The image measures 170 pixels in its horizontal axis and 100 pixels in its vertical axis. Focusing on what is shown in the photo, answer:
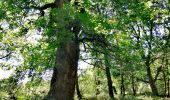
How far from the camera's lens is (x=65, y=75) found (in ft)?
54.2

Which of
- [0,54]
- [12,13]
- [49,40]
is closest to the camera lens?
[49,40]

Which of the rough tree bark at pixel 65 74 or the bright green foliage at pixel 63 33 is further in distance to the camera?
the rough tree bark at pixel 65 74

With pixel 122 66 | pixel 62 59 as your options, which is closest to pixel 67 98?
pixel 62 59

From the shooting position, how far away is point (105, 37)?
15.4m

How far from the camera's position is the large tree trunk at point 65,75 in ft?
53.7

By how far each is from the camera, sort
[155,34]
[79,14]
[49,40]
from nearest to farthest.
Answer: [79,14], [49,40], [155,34]

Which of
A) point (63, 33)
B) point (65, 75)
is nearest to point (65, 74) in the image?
point (65, 75)

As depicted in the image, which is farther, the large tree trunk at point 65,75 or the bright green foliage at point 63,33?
the large tree trunk at point 65,75

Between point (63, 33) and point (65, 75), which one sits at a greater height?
point (63, 33)

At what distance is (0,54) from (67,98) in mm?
5022

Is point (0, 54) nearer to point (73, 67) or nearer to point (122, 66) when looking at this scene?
point (73, 67)

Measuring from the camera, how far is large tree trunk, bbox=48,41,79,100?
16.4m

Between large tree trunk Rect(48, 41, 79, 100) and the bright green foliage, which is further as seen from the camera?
large tree trunk Rect(48, 41, 79, 100)

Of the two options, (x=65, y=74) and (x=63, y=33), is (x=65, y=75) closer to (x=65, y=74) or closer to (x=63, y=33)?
(x=65, y=74)
